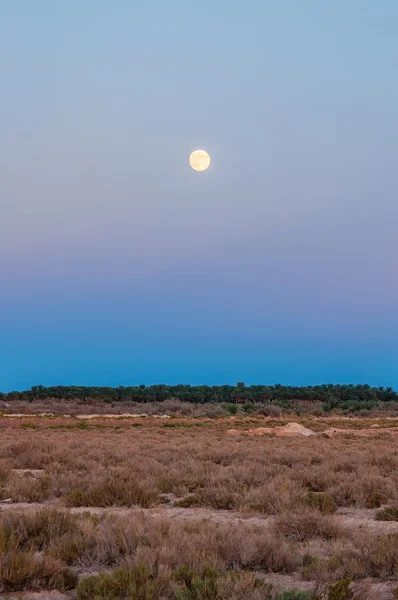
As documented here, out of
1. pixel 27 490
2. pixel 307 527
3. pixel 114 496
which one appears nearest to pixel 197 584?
pixel 307 527

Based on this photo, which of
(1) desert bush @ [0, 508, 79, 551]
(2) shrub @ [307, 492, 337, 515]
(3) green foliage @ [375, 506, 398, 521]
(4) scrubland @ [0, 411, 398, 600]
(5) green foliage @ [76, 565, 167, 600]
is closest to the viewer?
(5) green foliage @ [76, 565, 167, 600]

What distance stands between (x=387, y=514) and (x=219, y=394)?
66.8m

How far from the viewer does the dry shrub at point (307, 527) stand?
8.58 meters

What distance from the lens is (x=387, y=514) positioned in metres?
10.3

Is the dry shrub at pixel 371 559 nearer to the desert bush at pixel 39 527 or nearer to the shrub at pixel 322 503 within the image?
the shrub at pixel 322 503

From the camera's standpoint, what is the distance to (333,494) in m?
12.0

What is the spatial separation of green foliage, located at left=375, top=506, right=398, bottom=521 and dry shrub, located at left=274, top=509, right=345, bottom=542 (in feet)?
5.63

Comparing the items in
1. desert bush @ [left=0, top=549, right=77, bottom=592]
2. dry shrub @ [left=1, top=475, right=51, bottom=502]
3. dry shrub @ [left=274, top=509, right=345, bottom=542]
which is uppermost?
dry shrub @ [left=1, top=475, right=51, bottom=502]

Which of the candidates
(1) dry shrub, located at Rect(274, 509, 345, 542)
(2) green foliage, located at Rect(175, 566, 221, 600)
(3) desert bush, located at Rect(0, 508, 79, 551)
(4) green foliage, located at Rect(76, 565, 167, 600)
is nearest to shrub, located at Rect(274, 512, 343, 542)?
(1) dry shrub, located at Rect(274, 509, 345, 542)

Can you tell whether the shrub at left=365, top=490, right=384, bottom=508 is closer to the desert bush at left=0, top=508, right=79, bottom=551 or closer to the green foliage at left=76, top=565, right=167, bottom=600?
the desert bush at left=0, top=508, right=79, bottom=551

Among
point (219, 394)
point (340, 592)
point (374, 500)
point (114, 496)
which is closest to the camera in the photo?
point (340, 592)

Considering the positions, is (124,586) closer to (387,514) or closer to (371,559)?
(371,559)

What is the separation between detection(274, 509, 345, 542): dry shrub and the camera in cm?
858

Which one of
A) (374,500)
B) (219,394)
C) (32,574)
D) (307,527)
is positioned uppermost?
(219,394)
